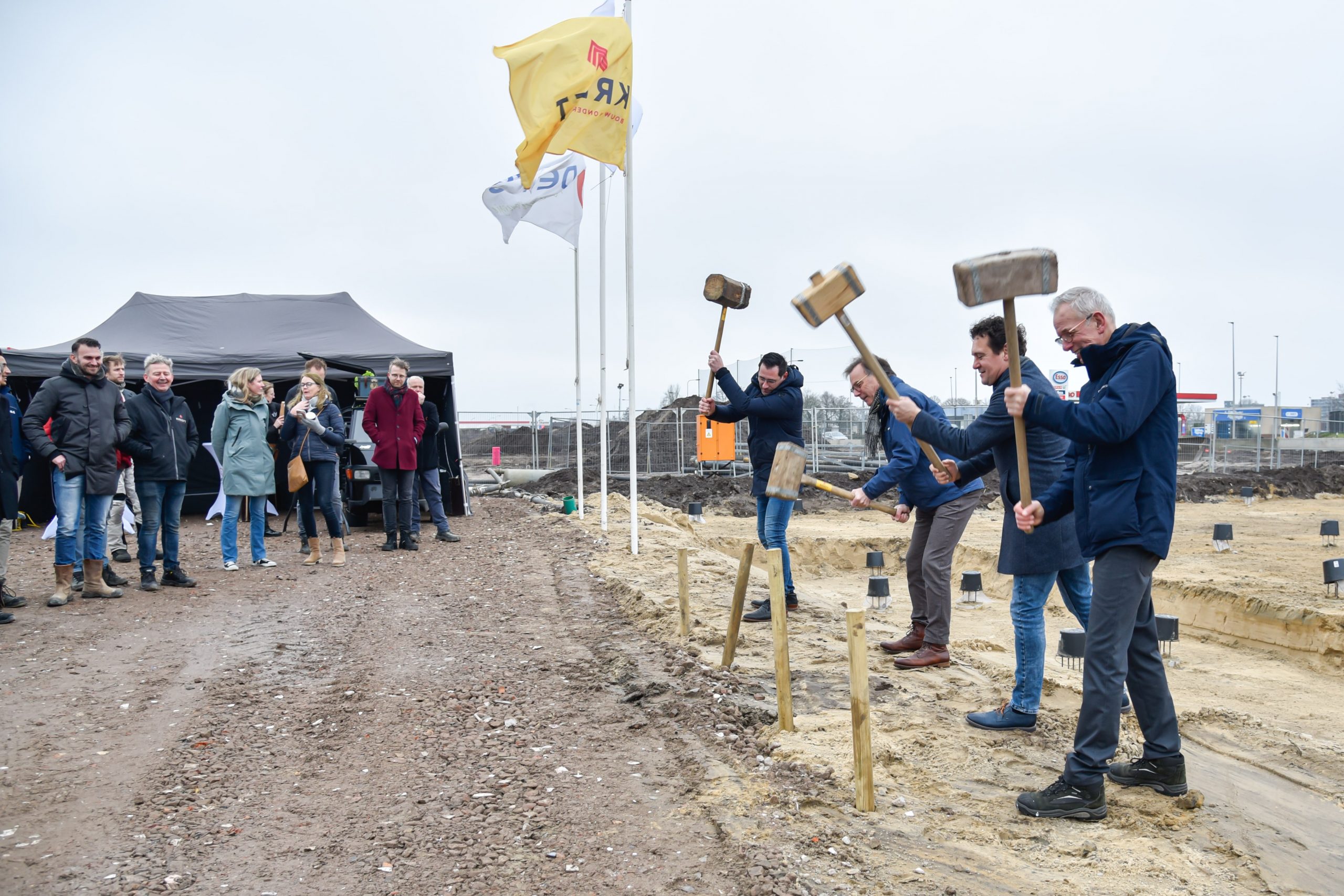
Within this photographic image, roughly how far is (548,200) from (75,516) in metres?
6.49

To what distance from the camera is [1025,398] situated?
3596 millimetres

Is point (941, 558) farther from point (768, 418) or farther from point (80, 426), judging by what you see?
point (80, 426)

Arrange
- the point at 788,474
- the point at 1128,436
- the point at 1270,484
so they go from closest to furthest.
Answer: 1. the point at 1128,436
2. the point at 788,474
3. the point at 1270,484

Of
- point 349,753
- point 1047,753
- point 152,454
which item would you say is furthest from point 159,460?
point 1047,753

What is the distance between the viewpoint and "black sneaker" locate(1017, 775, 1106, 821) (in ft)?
11.3

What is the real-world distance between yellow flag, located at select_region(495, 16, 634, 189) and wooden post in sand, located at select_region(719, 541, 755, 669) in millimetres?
5088

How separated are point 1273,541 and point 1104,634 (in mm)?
12826

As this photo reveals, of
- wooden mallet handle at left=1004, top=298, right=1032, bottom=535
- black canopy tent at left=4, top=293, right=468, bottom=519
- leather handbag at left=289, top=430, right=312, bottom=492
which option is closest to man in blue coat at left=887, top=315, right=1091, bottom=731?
wooden mallet handle at left=1004, top=298, right=1032, bottom=535

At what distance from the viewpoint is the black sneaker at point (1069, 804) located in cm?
345

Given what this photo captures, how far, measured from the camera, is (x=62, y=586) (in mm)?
7520

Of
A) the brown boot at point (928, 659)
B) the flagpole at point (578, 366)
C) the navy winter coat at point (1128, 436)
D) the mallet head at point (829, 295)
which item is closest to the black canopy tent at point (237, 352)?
the flagpole at point (578, 366)

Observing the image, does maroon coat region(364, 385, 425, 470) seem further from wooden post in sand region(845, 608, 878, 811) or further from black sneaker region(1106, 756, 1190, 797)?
black sneaker region(1106, 756, 1190, 797)

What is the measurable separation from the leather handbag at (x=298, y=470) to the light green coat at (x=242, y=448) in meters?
0.20

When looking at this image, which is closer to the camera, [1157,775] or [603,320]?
[1157,775]
